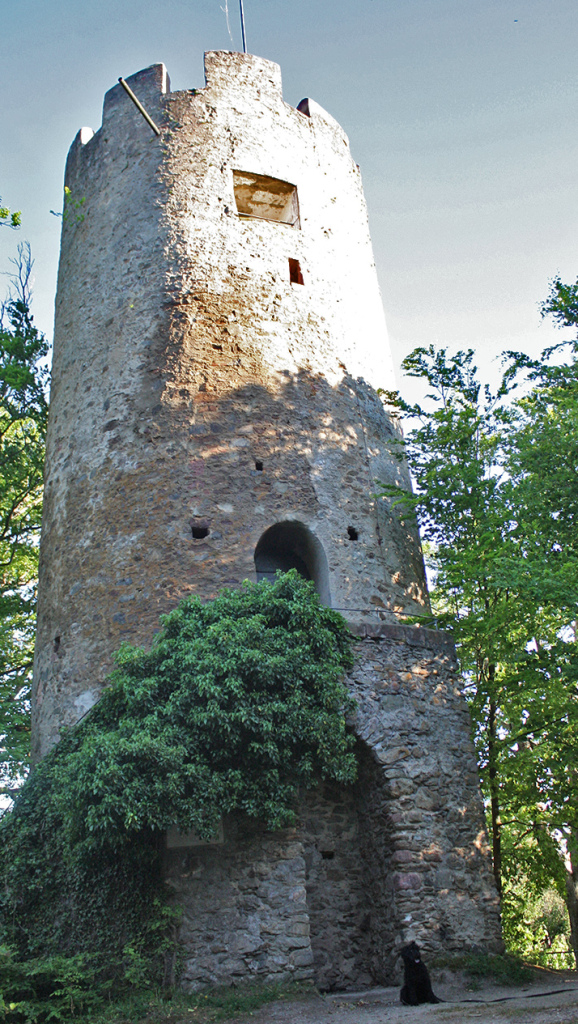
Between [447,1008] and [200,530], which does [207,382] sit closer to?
[200,530]

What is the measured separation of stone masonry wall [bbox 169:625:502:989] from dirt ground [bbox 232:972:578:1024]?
1.30 ft

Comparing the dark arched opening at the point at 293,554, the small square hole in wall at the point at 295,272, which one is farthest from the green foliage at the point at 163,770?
the small square hole in wall at the point at 295,272

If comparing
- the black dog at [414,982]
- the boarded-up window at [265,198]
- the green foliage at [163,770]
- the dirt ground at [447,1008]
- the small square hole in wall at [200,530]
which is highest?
the boarded-up window at [265,198]

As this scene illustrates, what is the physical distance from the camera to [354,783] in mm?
8672

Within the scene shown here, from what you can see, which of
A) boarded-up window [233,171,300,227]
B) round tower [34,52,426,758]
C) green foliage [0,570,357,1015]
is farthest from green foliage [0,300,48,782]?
green foliage [0,570,357,1015]

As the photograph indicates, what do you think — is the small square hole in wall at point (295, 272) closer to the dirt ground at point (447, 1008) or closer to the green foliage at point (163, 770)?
the green foliage at point (163, 770)

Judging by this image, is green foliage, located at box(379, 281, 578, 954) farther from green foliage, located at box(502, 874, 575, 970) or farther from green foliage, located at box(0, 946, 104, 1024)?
green foliage, located at box(0, 946, 104, 1024)

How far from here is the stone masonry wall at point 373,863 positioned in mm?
7031

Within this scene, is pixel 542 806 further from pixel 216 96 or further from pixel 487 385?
pixel 216 96

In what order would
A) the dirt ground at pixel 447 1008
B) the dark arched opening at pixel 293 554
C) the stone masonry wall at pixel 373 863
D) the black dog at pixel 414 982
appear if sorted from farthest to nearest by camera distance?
the dark arched opening at pixel 293 554
the stone masonry wall at pixel 373 863
the black dog at pixel 414 982
the dirt ground at pixel 447 1008

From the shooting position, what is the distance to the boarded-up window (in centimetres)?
1207

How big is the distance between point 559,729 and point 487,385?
484 centimetres

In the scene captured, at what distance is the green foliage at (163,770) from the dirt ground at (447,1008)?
125 cm

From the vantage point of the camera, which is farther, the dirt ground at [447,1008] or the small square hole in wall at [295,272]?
the small square hole in wall at [295,272]
